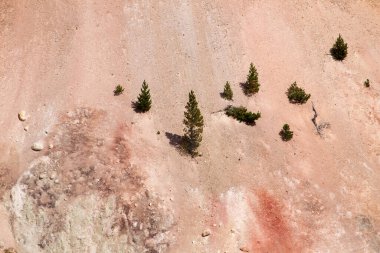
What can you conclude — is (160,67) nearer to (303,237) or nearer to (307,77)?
(307,77)

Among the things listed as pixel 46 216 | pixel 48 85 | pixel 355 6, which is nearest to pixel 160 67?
pixel 48 85

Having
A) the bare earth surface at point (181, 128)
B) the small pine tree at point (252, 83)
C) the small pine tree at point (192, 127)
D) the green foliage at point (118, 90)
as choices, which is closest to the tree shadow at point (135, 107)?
the bare earth surface at point (181, 128)

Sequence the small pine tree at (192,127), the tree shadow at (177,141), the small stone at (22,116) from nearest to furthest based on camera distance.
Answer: the small pine tree at (192,127), the tree shadow at (177,141), the small stone at (22,116)

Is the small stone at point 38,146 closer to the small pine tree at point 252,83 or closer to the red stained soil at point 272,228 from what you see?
the red stained soil at point 272,228

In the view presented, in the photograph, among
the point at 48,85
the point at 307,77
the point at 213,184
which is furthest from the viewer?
the point at 307,77

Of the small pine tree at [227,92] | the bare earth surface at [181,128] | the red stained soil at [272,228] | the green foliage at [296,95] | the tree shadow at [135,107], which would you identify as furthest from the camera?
the green foliage at [296,95]

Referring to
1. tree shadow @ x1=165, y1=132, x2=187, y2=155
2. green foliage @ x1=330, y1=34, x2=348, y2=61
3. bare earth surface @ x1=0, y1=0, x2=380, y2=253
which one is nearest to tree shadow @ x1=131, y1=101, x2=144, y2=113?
bare earth surface @ x1=0, y1=0, x2=380, y2=253

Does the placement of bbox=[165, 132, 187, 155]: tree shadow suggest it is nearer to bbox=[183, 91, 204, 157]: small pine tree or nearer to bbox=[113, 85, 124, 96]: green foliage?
bbox=[183, 91, 204, 157]: small pine tree
